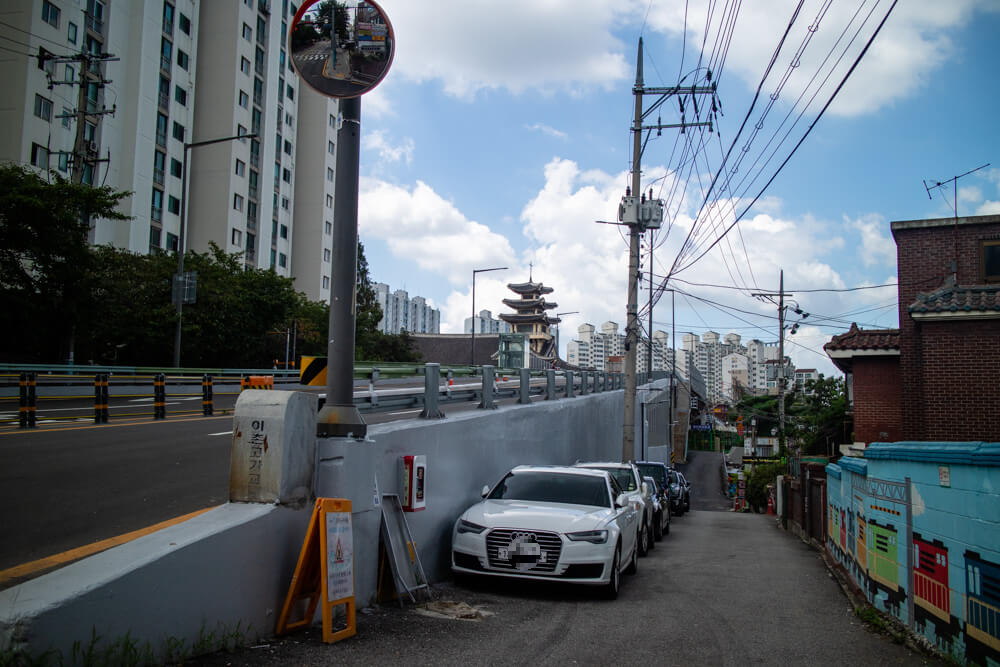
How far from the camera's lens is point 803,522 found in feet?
58.9

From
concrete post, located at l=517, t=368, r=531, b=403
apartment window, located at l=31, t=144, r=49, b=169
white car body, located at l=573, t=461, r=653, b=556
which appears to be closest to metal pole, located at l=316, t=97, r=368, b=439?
white car body, located at l=573, t=461, r=653, b=556

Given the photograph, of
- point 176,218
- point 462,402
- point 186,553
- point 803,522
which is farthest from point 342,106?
point 176,218

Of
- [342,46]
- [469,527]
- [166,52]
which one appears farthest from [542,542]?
[166,52]

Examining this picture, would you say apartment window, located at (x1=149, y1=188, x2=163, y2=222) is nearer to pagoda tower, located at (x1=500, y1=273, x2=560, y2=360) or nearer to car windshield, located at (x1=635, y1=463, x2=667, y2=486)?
car windshield, located at (x1=635, y1=463, x2=667, y2=486)

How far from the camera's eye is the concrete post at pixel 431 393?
9.77 m

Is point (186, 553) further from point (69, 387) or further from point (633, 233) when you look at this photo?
point (69, 387)

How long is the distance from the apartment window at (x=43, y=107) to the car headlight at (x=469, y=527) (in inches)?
1560

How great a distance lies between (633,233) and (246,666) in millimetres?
18351

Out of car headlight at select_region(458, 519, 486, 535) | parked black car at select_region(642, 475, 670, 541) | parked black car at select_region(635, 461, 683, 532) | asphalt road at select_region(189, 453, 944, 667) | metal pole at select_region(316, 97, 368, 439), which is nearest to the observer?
asphalt road at select_region(189, 453, 944, 667)

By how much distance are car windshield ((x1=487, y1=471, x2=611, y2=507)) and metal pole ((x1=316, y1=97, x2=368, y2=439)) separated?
10.6 ft

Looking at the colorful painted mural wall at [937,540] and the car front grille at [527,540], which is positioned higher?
the colorful painted mural wall at [937,540]

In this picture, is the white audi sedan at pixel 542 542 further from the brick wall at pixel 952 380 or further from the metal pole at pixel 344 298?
the brick wall at pixel 952 380

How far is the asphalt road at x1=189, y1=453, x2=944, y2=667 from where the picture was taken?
5.56 metres

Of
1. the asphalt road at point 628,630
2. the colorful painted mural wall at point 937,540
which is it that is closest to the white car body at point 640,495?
the asphalt road at point 628,630
